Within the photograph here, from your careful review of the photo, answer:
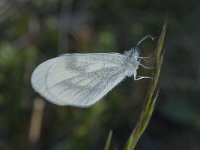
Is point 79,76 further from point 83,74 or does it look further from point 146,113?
point 146,113

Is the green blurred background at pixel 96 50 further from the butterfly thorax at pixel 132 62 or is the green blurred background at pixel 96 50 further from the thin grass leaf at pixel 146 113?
the thin grass leaf at pixel 146 113

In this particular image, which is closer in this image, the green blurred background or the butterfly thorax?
the butterfly thorax

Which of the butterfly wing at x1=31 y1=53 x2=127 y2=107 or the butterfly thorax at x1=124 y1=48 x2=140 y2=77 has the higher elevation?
the butterfly thorax at x1=124 y1=48 x2=140 y2=77

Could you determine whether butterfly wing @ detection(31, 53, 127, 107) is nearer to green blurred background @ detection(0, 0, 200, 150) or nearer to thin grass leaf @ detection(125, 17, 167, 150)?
thin grass leaf @ detection(125, 17, 167, 150)

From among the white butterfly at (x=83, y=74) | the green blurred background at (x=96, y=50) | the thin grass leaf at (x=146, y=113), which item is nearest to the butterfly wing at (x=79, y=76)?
the white butterfly at (x=83, y=74)

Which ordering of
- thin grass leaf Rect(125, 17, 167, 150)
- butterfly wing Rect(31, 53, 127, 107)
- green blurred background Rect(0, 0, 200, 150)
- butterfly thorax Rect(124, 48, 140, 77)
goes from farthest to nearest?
green blurred background Rect(0, 0, 200, 150)
butterfly thorax Rect(124, 48, 140, 77)
butterfly wing Rect(31, 53, 127, 107)
thin grass leaf Rect(125, 17, 167, 150)

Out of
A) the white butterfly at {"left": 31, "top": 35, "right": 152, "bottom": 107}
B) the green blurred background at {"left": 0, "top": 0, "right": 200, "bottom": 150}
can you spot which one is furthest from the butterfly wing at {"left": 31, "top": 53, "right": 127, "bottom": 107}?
the green blurred background at {"left": 0, "top": 0, "right": 200, "bottom": 150}

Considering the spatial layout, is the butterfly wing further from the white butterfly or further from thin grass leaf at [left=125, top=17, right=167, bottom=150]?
thin grass leaf at [left=125, top=17, right=167, bottom=150]

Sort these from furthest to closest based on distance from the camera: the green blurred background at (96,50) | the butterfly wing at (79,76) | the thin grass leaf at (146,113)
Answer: the green blurred background at (96,50), the butterfly wing at (79,76), the thin grass leaf at (146,113)

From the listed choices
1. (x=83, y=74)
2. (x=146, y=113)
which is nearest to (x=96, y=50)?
(x=83, y=74)

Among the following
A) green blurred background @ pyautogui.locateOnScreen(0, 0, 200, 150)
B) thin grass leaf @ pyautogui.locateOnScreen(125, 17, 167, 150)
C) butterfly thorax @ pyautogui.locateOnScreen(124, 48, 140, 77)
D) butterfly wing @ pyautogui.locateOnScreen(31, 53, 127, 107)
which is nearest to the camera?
thin grass leaf @ pyautogui.locateOnScreen(125, 17, 167, 150)
